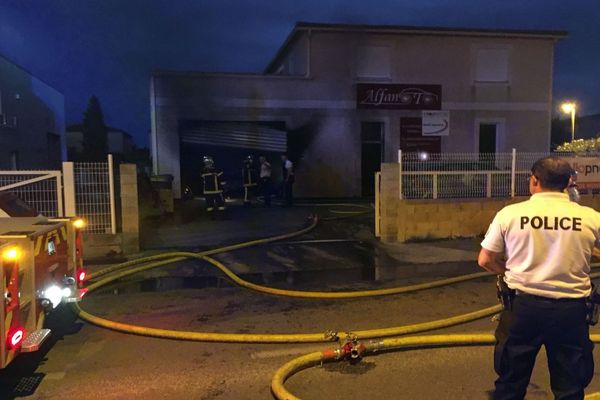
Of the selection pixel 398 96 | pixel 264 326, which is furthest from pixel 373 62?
pixel 264 326

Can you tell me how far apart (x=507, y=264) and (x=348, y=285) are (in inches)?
178

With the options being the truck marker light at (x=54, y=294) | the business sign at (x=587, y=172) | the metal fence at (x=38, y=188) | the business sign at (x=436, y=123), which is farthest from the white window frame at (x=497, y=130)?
the truck marker light at (x=54, y=294)

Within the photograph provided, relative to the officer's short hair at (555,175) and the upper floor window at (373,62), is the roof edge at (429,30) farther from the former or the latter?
the officer's short hair at (555,175)

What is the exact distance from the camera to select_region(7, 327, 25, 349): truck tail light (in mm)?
3617

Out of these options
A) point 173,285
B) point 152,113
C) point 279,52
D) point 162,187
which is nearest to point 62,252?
point 173,285

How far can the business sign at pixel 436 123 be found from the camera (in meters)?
19.8

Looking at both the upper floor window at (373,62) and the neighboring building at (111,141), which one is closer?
the upper floor window at (373,62)

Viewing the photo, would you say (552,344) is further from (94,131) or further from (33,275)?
(94,131)

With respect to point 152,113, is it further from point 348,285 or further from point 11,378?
point 11,378

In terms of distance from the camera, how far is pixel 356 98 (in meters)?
19.3

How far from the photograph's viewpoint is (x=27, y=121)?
2097cm

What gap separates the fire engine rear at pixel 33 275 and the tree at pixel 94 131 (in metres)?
41.1

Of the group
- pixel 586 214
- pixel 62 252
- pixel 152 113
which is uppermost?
pixel 152 113

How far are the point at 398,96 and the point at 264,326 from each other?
1538 centimetres
